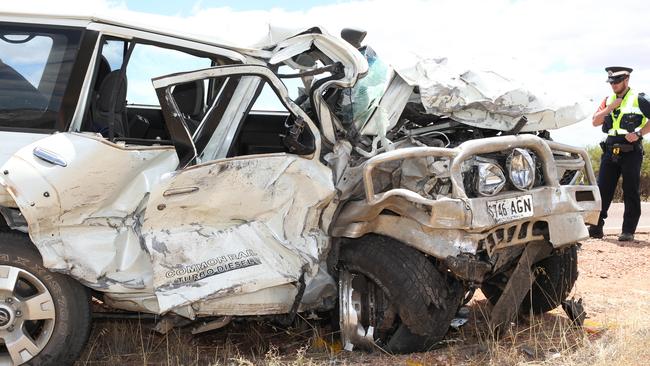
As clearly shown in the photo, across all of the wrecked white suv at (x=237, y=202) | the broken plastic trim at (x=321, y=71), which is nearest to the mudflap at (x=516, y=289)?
the wrecked white suv at (x=237, y=202)

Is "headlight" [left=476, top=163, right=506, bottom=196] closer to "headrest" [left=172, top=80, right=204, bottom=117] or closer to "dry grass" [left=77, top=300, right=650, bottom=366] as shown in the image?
"dry grass" [left=77, top=300, right=650, bottom=366]

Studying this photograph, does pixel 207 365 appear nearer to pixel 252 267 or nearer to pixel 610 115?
pixel 252 267

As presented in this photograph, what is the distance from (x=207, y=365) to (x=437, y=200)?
1724 mm

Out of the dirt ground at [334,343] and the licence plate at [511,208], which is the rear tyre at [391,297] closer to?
the dirt ground at [334,343]

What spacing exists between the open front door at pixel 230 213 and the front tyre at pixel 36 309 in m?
0.50

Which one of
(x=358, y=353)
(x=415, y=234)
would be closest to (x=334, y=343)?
(x=358, y=353)

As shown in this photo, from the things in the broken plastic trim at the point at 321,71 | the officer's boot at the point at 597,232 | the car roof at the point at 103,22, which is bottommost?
the officer's boot at the point at 597,232

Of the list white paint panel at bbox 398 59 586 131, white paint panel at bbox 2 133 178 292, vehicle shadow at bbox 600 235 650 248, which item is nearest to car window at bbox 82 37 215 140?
white paint panel at bbox 2 133 178 292

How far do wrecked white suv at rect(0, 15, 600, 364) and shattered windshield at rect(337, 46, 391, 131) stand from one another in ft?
0.12

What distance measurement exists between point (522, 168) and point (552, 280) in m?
1.17

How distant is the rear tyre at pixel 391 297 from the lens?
15.2 ft

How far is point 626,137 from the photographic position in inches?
369

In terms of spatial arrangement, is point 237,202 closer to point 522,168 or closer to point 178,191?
point 178,191

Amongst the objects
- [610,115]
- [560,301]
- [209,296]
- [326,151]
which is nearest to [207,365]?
[209,296]
